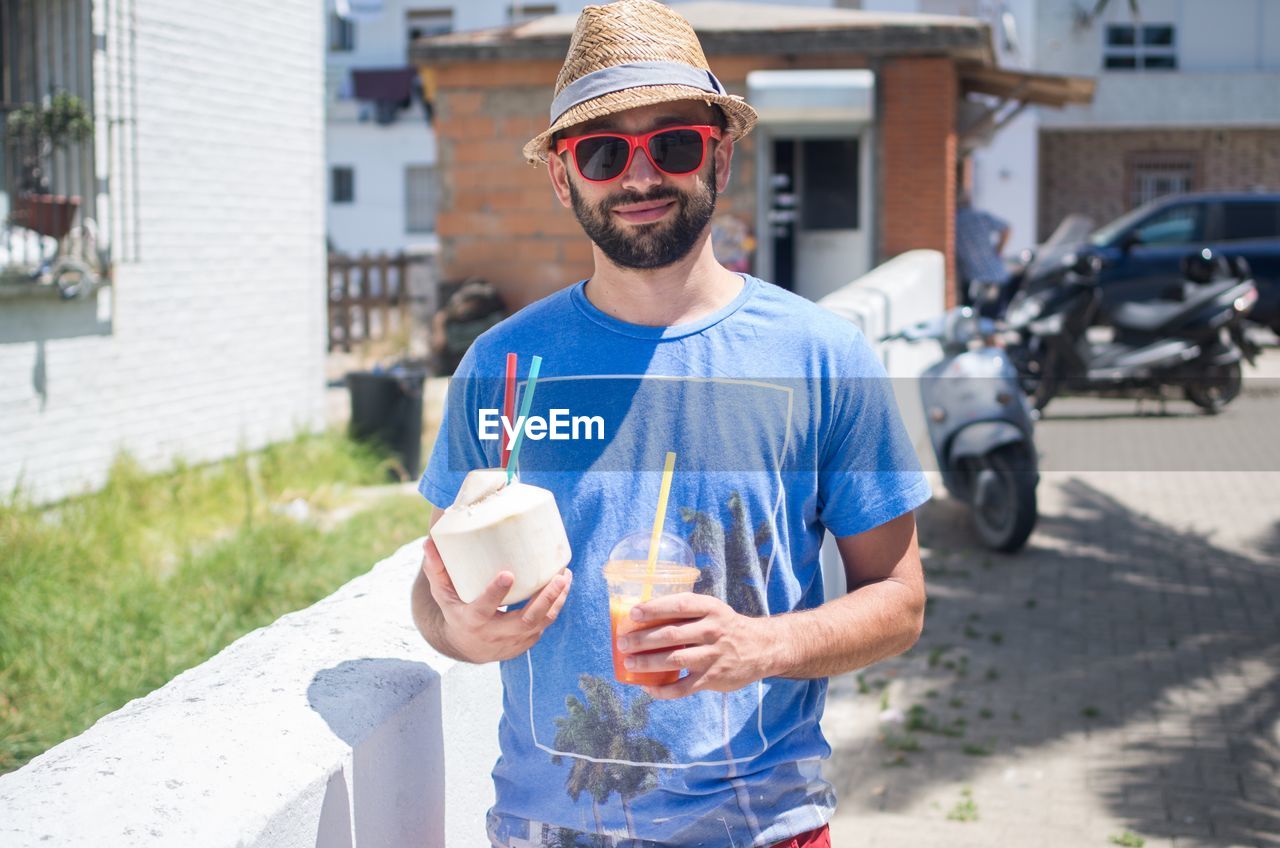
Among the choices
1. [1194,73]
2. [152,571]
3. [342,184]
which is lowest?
[152,571]

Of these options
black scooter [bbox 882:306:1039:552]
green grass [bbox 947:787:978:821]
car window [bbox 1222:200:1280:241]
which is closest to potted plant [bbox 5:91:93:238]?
black scooter [bbox 882:306:1039:552]

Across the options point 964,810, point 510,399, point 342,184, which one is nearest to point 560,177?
point 510,399

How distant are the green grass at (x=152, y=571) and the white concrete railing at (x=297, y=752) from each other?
2382 millimetres

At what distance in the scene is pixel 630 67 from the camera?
2264 millimetres

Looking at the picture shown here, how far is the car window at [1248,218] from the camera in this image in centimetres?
1802

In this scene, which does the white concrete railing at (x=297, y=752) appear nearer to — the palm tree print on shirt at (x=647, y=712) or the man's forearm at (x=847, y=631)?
the palm tree print on shirt at (x=647, y=712)

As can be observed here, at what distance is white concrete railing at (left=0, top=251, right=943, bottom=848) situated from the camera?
1.82 metres

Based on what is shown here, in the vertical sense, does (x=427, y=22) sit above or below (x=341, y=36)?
above

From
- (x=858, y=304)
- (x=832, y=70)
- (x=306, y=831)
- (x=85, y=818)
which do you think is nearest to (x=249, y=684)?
(x=306, y=831)

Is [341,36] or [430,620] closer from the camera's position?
[430,620]

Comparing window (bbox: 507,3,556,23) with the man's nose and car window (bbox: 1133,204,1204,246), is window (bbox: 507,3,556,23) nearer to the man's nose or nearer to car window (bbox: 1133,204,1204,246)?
car window (bbox: 1133,204,1204,246)

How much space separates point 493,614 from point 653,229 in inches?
26.1

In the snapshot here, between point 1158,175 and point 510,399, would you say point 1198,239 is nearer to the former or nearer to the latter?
point 510,399

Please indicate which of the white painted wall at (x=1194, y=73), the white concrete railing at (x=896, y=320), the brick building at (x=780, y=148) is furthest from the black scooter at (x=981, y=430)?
the white painted wall at (x=1194, y=73)
